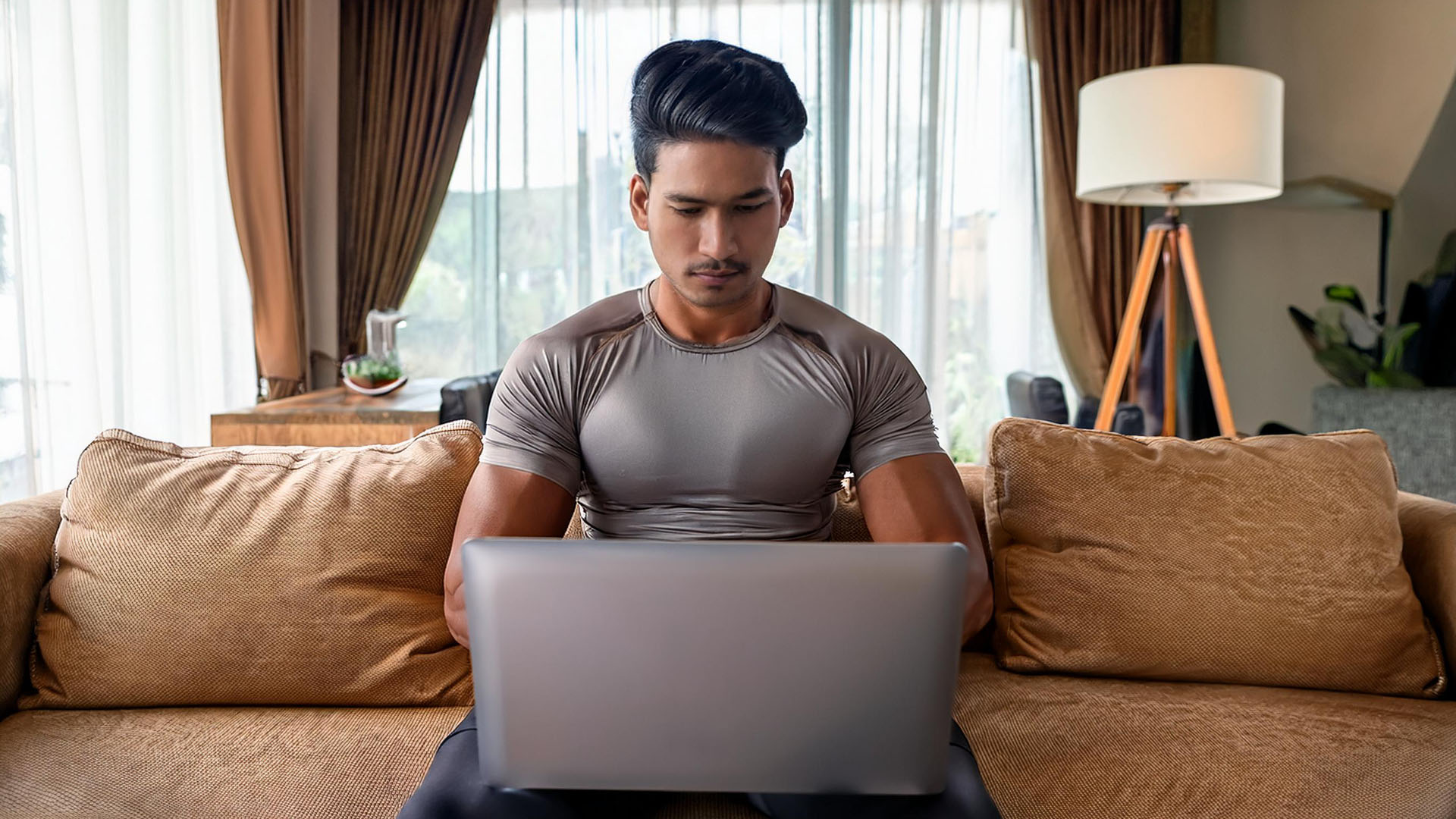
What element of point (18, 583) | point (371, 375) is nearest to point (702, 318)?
point (18, 583)

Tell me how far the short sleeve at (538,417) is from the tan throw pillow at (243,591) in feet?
0.75

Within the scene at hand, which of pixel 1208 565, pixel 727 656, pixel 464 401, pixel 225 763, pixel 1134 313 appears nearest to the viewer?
pixel 727 656

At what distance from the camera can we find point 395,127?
4.28 m

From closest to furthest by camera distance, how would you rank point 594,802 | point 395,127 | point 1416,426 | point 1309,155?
point 594,802
point 1416,426
point 1309,155
point 395,127

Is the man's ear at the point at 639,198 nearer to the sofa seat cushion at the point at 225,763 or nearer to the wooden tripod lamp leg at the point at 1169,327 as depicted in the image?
the sofa seat cushion at the point at 225,763

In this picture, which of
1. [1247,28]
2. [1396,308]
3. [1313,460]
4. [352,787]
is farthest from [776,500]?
[1247,28]

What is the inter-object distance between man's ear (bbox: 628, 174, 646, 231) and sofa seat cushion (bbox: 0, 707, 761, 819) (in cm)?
73

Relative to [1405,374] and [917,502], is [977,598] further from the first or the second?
[1405,374]

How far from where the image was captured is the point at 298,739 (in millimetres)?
1394

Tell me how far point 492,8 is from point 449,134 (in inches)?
20.7

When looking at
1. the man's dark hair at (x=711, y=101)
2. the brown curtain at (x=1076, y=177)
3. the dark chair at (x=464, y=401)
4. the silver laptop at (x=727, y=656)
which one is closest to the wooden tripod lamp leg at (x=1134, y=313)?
the brown curtain at (x=1076, y=177)

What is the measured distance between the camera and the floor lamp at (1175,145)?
3.07 meters

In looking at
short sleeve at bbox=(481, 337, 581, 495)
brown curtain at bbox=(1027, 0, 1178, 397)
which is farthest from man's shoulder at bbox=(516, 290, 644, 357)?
brown curtain at bbox=(1027, 0, 1178, 397)

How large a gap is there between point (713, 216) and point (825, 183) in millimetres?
3129
